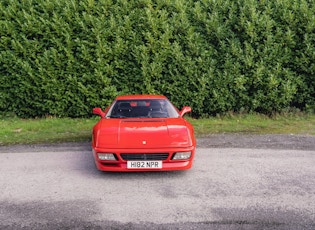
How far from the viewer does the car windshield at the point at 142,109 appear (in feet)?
22.3

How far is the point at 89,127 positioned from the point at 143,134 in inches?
185

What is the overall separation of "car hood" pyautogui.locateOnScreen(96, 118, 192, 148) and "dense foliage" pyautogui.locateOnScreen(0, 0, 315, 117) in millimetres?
4860

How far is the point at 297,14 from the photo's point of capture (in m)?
11.0

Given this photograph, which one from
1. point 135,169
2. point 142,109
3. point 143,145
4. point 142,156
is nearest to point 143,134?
point 143,145

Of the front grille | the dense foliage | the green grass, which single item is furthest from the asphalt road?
the dense foliage

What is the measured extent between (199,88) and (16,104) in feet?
19.0

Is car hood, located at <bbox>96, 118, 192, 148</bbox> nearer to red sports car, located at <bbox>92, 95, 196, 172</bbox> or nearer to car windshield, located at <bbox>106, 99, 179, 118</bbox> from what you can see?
red sports car, located at <bbox>92, 95, 196, 172</bbox>

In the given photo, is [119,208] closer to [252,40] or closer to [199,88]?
[199,88]

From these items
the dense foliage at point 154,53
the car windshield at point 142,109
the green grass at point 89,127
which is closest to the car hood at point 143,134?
the car windshield at point 142,109

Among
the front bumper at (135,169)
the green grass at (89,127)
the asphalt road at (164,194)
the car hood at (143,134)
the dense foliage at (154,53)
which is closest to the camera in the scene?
the asphalt road at (164,194)

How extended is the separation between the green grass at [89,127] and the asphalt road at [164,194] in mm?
1818

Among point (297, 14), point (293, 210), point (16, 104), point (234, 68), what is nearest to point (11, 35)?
point (16, 104)

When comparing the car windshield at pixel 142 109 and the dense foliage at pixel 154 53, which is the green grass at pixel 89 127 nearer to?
the dense foliage at pixel 154 53

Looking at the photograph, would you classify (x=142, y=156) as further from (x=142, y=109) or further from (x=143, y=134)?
(x=142, y=109)
